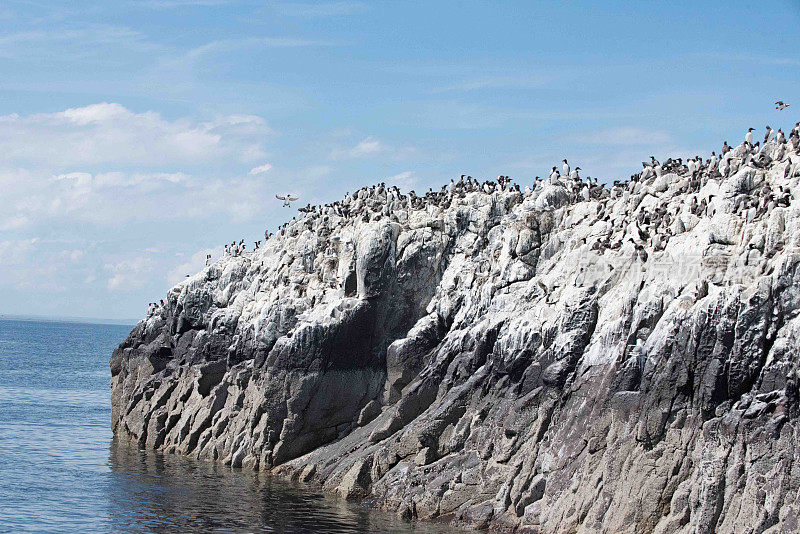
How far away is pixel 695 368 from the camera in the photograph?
3719cm

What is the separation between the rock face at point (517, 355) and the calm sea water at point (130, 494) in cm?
203

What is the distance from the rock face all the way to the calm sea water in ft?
6.65

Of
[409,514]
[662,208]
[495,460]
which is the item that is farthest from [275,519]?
[662,208]

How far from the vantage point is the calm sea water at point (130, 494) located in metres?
40.8

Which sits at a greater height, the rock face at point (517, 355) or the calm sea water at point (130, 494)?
the rock face at point (517, 355)

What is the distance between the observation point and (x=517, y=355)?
147 feet

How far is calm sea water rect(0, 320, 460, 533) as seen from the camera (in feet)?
134

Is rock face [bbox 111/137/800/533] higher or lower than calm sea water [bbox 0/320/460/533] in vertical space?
higher

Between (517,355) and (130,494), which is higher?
(517,355)

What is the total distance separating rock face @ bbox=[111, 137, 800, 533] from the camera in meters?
36.0

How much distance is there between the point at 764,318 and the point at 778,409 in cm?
333

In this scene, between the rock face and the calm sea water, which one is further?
the calm sea water

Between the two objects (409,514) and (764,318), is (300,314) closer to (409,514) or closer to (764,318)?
(409,514)

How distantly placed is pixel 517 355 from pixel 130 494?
60.1 ft
